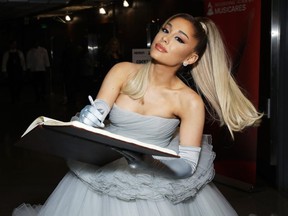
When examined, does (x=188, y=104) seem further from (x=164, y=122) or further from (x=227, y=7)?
(x=227, y=7)

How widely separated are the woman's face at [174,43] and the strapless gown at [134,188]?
0.85ft

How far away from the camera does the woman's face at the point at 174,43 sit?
1.98m

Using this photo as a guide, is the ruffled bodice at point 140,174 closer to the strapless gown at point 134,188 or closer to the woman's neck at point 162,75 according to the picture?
the strapless gown at point 134,188

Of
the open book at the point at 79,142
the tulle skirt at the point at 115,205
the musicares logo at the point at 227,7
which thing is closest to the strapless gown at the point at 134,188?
the tulle skirt at the point at 115,205

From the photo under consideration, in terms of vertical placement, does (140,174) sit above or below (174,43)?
below

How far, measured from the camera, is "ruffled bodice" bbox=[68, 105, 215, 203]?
1906mm

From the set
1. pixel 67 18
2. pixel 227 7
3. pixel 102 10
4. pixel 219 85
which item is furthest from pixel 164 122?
pixel 67 18

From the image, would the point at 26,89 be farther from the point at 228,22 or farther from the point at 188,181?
the point at 188,181

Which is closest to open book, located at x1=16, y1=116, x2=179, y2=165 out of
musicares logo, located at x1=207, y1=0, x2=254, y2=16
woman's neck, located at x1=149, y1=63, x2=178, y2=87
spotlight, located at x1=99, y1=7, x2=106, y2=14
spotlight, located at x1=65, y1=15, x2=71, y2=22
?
woman's neck, located at x1=149, y1=63, x2=178, y2=87

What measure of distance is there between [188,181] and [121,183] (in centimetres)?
27

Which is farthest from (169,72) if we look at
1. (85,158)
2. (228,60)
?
(85,158)

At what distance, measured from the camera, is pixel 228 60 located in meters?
2.26

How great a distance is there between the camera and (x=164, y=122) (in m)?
2.05

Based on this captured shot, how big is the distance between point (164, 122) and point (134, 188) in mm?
320
